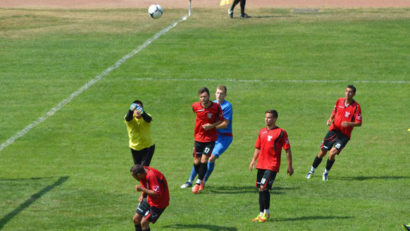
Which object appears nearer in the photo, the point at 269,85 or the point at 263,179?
the point at 263,179

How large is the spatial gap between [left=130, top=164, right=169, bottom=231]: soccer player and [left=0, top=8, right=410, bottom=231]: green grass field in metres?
1.44

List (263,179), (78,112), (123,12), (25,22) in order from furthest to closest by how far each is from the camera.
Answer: (123,12)
(25,22)
(78,112)
(263,179)

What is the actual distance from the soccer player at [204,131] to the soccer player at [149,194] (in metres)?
3.47

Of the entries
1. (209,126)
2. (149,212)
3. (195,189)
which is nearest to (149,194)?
(149,212)

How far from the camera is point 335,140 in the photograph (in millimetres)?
17234

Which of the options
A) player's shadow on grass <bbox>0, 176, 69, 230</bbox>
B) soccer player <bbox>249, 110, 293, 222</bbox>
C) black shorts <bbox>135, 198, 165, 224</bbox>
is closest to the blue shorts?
soccer player <bbox>249, 110, 293, 222</bbox>

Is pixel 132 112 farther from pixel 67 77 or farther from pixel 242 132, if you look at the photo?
pixel 67 77

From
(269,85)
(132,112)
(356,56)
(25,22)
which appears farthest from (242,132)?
(25,22)

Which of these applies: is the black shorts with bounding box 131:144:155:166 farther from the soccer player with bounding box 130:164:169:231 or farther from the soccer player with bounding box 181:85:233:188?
the soccer player with bounding box 130:164:169:231

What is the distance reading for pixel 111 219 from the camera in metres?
14.4

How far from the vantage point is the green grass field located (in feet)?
49.1

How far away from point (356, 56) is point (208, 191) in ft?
58.9

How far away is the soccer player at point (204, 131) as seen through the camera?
15656 mm

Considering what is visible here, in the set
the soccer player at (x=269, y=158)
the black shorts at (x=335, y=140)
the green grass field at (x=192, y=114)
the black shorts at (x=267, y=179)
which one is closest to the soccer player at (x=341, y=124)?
the black shorts at (x=335, y=140)
